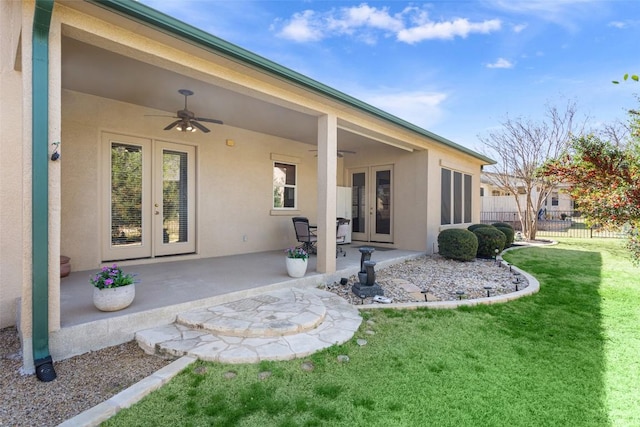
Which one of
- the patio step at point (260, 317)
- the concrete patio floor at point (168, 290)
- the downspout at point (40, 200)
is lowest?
the patio step at point (260, 317)

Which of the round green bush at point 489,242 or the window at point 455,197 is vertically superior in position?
the window at point 455,197

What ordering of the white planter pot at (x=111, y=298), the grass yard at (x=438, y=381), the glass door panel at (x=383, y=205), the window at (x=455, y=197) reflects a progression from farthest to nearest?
the window at (x=455, y=197) < the glass door panel at (x=383, y=205) < the white planter pot at (x=111, y=298) < the grass yard at (x=438, y=381)

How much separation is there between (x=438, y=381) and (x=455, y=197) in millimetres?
9143

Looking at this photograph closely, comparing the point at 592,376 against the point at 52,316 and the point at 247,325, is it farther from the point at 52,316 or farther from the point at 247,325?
the point at 52,316

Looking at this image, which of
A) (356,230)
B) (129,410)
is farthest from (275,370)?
(356,230)

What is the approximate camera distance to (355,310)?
14.9ft

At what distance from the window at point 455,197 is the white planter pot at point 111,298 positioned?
8.78 meters

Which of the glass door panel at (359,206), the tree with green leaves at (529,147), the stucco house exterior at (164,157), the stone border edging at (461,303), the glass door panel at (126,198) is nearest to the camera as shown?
the stucco house exterior at (164,157)

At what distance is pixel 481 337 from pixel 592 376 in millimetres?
1026

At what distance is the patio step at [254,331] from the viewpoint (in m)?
3.18

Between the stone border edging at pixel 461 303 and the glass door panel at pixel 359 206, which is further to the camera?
the glass door panel at pixel 359 206

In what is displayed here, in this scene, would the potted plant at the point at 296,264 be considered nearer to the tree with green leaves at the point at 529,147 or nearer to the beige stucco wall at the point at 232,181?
the beige stucco wall at the point at 232,181

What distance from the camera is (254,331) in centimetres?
351

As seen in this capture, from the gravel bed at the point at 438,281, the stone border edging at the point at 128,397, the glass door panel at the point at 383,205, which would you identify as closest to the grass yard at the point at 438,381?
the stone border edging at the point at 128,397
